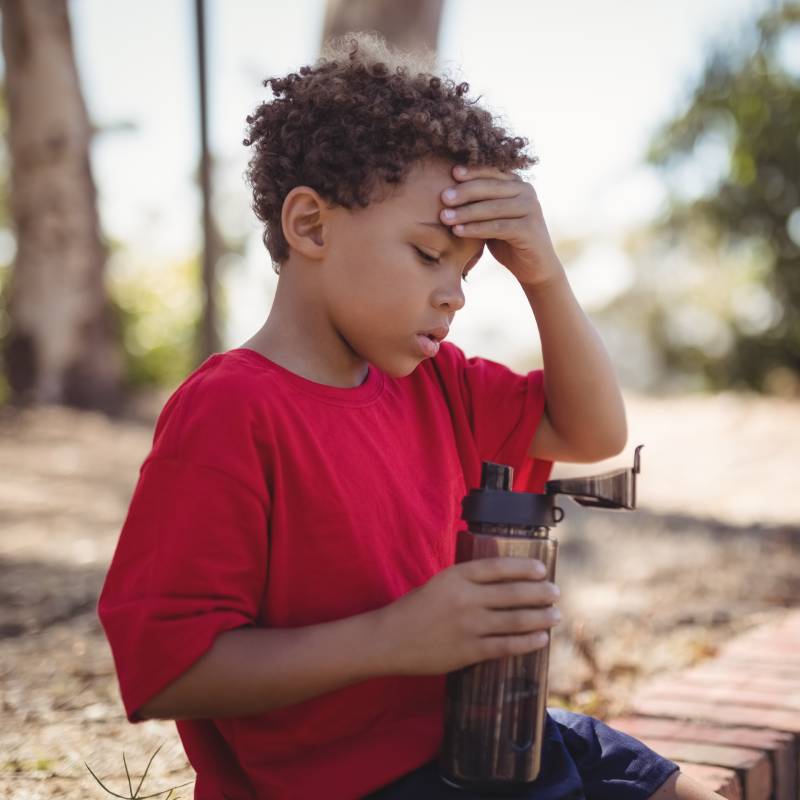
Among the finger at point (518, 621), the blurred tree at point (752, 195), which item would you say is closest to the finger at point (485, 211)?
the finger at point (518, 621)

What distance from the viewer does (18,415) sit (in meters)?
7.90

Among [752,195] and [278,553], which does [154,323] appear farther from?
[278,553]

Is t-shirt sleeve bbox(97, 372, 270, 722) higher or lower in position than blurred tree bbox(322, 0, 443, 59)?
lower

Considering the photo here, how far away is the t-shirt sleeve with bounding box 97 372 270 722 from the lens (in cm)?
120

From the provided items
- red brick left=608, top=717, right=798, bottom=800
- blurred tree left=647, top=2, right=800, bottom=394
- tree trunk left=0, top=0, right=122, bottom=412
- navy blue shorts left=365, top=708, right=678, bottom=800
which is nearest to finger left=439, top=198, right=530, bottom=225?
navy blue shorts left=365, top=708, right=678, bottom=800

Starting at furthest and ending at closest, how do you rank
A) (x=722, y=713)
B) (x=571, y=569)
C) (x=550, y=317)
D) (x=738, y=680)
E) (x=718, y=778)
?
(x=571, y=569), (x=738, y=680), (x=722, y=713), (x=718, y=778), (x=550, y=317)

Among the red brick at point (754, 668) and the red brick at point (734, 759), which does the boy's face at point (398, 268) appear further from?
the red brick at point (754, 668)

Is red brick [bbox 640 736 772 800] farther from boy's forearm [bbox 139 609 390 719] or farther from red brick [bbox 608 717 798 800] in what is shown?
boy's forearm [bbox 139 609 390 719]

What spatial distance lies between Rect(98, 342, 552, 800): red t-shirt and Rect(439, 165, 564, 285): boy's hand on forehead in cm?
31

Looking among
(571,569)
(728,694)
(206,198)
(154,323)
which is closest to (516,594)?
(728,694)

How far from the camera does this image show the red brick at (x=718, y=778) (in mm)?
1960

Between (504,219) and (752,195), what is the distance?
35.5 feet

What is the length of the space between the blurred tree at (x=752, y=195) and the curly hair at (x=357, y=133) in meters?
10.1

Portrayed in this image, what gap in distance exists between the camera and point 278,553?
1.33 m
